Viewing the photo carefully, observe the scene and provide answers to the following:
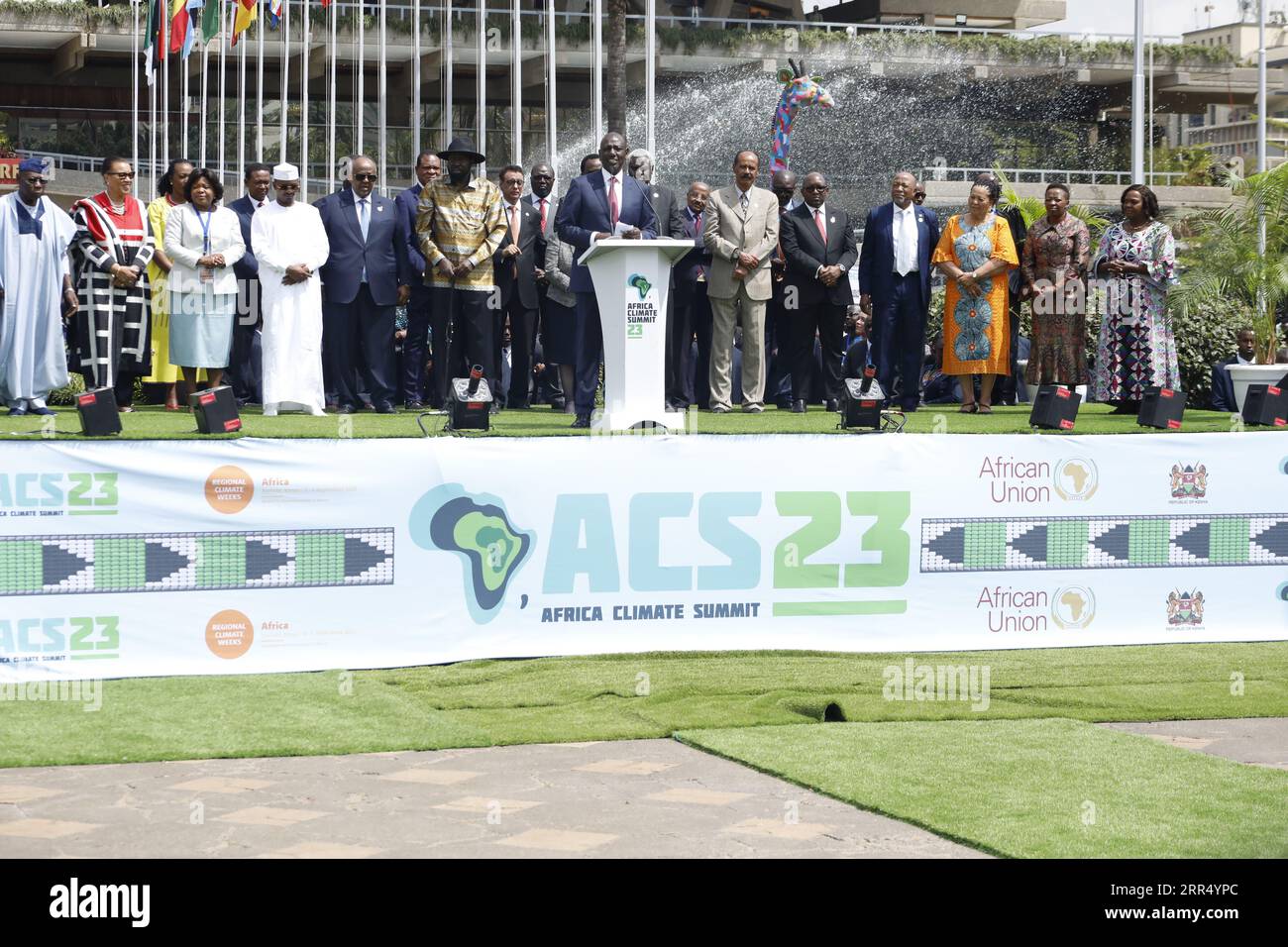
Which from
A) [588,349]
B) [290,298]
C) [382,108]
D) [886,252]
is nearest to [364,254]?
[290,298]

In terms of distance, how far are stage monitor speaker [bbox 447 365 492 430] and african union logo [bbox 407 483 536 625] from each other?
8.03ft

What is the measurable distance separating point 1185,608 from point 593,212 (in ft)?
18.8

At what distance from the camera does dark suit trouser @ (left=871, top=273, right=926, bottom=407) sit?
1421 centimetres

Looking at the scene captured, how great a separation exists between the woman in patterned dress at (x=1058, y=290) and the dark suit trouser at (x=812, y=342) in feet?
5.19

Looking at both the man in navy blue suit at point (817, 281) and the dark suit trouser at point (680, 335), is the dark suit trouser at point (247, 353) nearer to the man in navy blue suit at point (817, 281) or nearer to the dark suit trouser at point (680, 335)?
the dark suit trouser at point (680, 335)

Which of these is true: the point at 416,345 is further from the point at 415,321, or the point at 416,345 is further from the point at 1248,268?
the point at 1248,268

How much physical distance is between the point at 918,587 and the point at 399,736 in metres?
3.03

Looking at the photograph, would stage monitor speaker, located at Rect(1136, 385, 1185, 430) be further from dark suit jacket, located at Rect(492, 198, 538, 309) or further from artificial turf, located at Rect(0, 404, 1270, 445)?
dark suit jacket, located at Rect(492, 198, 538, 309)

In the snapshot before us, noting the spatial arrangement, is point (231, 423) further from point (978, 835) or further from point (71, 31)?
point (71, 31)

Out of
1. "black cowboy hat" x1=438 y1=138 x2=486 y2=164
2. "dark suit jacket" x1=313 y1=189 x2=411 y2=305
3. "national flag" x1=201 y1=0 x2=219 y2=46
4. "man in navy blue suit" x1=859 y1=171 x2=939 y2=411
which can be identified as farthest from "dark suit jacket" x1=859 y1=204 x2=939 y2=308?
"national flag" x1=201 y1=0 x2=219 y2=46

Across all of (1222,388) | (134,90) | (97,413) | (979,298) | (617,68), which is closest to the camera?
(97,413)

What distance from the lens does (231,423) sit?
35.7 feet

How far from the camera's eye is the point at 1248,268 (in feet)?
50.7
